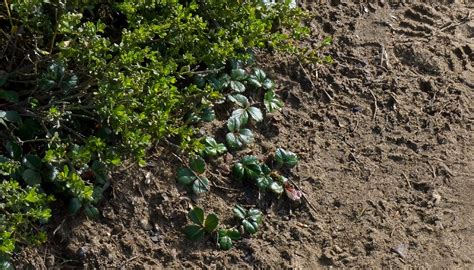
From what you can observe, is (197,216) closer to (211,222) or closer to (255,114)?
(211,222)

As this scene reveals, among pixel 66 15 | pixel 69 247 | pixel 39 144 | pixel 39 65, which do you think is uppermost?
pixel 66 15

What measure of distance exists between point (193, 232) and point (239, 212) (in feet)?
0.85

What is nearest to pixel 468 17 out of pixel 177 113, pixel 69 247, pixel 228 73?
pixel 228 73

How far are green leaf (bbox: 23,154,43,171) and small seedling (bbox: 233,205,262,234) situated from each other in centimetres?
96

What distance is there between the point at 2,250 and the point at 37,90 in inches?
35.4

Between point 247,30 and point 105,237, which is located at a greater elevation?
point 247,30

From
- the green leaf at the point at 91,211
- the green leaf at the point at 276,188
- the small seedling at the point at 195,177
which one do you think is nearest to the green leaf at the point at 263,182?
the green leaf at the point at 276,188

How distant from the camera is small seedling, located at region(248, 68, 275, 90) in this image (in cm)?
439

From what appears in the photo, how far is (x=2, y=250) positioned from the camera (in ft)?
10.3

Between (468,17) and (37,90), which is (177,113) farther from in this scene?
(468,17)

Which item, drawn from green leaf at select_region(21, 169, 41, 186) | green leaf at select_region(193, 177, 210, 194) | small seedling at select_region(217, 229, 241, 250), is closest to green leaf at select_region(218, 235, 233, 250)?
small seedling at select_region(217, 229, 241, 250)

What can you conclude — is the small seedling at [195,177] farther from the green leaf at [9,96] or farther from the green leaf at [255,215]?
the green leaf at [9,96]

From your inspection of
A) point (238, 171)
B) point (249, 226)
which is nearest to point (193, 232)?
point (249, 226)

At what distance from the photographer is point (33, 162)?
3.57 m
